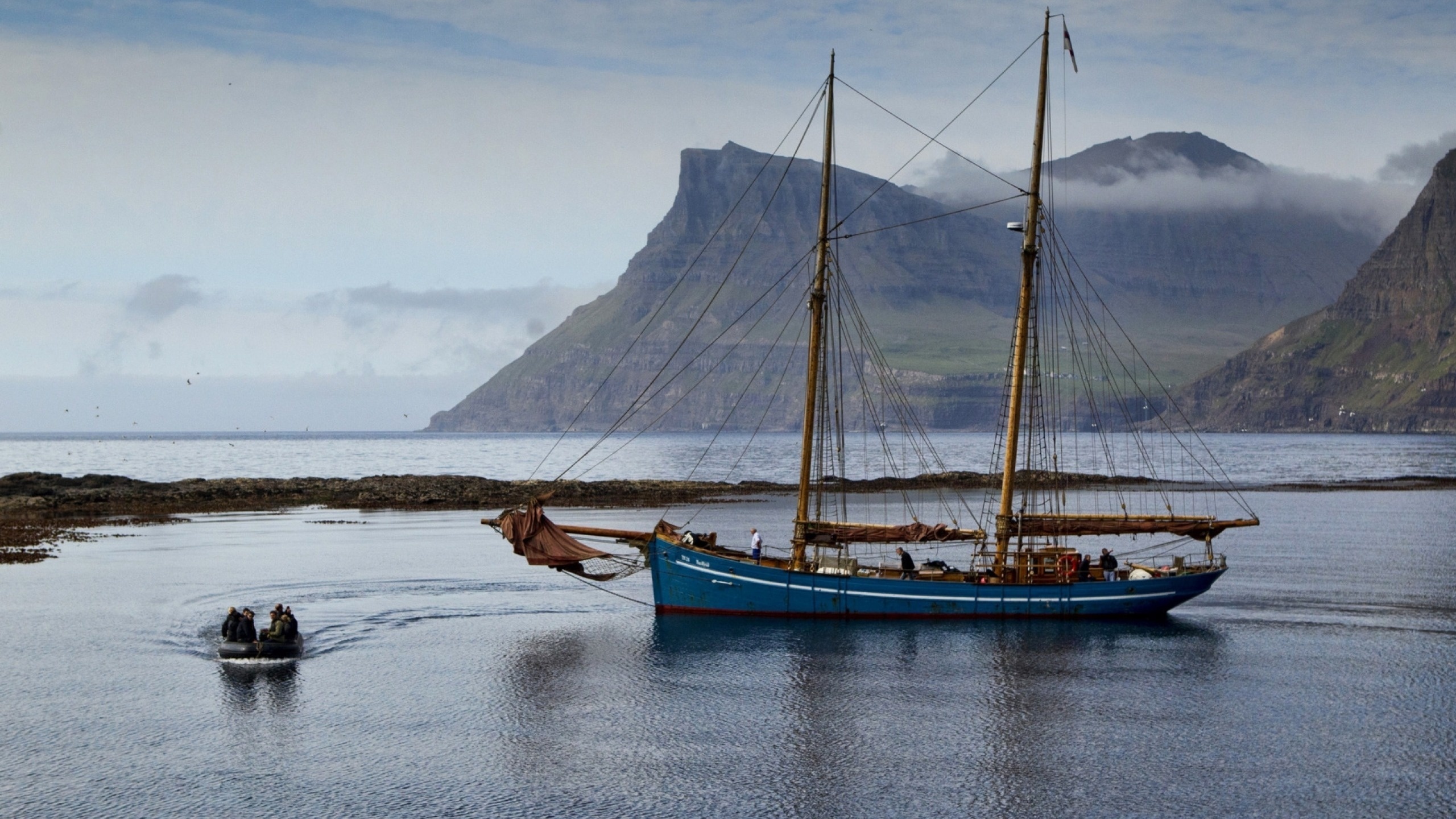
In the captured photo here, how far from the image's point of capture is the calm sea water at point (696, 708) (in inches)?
1293

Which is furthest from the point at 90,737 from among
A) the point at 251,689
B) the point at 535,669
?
the point at 535,669

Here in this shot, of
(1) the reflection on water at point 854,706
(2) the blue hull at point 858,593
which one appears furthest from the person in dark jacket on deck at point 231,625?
(2) the blue hull at point 858,593

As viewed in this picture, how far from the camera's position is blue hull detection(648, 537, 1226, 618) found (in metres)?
57.0

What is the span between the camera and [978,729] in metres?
39.0

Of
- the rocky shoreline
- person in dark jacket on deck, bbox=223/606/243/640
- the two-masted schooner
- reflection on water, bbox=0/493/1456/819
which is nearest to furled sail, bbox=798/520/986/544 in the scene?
the two-masted schooner

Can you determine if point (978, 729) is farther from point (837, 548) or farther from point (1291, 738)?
point (837, 548)

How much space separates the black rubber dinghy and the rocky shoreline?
45535 mm

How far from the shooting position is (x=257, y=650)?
4922cm

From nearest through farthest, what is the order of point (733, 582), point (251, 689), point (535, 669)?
point (251, 689) → point (535, 669) → point (733, 582)

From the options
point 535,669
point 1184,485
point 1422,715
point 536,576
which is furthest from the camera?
point 1184,485

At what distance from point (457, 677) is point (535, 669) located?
3172 mm

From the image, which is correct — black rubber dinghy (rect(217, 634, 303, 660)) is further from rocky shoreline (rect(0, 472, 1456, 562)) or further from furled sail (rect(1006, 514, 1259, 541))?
rocky shoreline (rect(0, 472, 1456, 562))

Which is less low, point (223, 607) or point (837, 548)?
point (837, 548)

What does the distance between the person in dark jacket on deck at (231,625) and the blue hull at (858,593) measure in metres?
18.8
